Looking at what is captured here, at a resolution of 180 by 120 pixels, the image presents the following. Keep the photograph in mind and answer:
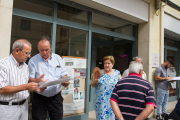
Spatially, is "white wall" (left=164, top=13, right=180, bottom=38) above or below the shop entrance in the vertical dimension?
above

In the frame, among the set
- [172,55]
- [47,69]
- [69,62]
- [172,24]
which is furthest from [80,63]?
[172,55]

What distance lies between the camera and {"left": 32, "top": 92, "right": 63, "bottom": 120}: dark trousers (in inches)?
90.0

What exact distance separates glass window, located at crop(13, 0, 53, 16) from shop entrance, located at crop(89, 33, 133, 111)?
2.31m

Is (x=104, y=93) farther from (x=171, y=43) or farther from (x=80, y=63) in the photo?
(x=171, y=43)

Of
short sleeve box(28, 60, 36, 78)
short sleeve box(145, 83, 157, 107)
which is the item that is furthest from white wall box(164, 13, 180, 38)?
short sleeve box(28, 60, 36, 78)

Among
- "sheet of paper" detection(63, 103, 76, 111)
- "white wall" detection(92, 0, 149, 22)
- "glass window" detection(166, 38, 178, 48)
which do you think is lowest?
"sheet of paper" detection(63, 103, 76, 111)

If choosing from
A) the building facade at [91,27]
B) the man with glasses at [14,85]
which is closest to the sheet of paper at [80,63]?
the building facade at [91,27]

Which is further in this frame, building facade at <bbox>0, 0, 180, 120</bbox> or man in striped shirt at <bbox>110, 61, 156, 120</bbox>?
building facade at <bbox>0, 0, 180, 120</bbox>

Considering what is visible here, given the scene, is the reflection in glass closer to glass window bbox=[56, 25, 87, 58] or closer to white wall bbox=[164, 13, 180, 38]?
glass window bbox=[56, 25, 87, 58]

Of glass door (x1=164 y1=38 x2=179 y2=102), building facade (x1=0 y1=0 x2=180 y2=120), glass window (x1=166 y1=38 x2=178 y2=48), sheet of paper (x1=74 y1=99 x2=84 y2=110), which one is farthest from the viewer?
glass window (x1=166 y1=38 x2=178 y2=48)

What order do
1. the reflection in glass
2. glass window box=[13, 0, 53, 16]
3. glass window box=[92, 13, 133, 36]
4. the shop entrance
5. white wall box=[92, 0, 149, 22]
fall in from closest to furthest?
glass window box=[13, 0, 53, 16]
the reflection in glass
white wall box=[92, 0, 149, 22]
glass window box=[92, 13, 133, 36]
the shop entrance

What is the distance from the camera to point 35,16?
3.05m

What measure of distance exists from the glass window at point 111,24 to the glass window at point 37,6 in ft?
4.66

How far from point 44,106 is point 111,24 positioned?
141 inches
